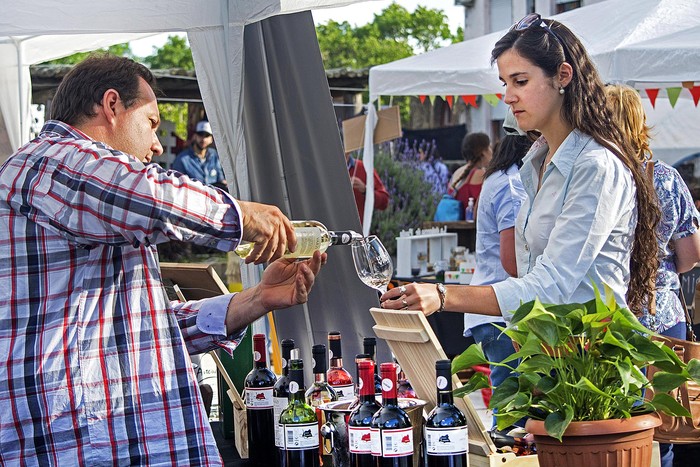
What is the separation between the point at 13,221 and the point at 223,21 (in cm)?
171

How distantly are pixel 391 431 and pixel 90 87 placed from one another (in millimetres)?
951

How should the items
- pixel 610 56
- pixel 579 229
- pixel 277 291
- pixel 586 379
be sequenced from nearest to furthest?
pixel 586 379 < pixel 579 229 < pixel 277 291 < pixel 610 56

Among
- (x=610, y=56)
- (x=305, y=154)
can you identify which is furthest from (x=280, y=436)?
(x=610, y=56)

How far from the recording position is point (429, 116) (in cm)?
1862

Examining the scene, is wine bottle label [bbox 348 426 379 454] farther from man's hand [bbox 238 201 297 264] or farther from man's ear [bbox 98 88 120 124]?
man's ear [bbox 98 88 120 124]

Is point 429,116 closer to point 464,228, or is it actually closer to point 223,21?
point 464,228

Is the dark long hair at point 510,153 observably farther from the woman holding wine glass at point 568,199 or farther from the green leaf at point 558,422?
the green leaf at point 558,422

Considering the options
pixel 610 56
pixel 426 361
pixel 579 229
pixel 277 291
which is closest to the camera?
pixel 426 361

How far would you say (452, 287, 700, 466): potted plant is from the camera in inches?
67.9

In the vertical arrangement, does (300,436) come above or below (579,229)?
below

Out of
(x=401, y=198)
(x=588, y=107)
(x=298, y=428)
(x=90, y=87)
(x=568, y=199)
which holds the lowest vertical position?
(x=401, y=198)

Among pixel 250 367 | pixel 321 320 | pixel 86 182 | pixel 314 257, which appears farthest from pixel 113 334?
pixel 321 320

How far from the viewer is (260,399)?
2.64 metres

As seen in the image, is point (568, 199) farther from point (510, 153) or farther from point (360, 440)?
point (510, 153)
